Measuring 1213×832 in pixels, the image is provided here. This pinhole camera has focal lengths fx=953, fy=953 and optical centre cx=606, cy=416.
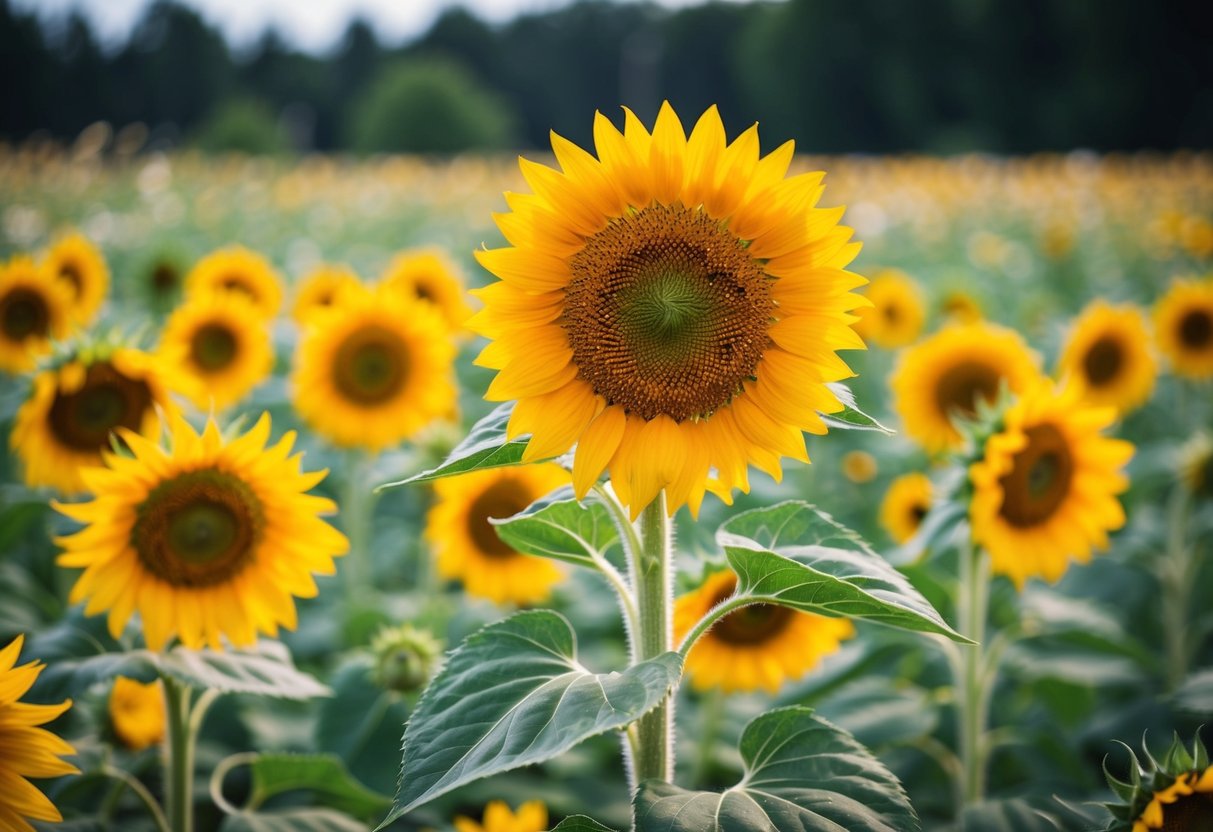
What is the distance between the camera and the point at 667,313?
52.2 inches

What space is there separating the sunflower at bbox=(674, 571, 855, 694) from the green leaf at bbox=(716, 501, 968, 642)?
3.05ft

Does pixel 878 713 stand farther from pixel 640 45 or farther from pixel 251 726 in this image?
pixel 640 45

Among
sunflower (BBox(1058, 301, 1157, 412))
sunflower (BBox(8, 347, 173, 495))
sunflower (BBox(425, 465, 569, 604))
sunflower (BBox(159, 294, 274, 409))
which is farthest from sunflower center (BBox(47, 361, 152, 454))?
sunflower (BBox(1058, 301, 1157, 412))

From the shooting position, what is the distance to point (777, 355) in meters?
1.31

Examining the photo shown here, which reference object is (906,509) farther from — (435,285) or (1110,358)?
(435,285)

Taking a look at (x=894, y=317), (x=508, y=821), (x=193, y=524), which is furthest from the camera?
(x=894, y=317)

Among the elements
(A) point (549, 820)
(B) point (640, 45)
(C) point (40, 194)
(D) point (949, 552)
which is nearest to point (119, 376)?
(A) point (549, 820)

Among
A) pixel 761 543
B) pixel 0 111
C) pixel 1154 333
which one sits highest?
pixel 0 111

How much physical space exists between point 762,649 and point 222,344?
2.23 metres

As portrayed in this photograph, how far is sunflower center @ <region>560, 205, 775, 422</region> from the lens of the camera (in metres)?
1.31

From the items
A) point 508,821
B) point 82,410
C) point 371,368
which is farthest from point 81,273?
point 508,821

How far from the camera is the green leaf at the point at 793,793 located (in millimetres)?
1211

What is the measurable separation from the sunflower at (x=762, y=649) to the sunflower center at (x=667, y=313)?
3.79ft

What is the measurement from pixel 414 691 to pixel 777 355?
4.67ft
